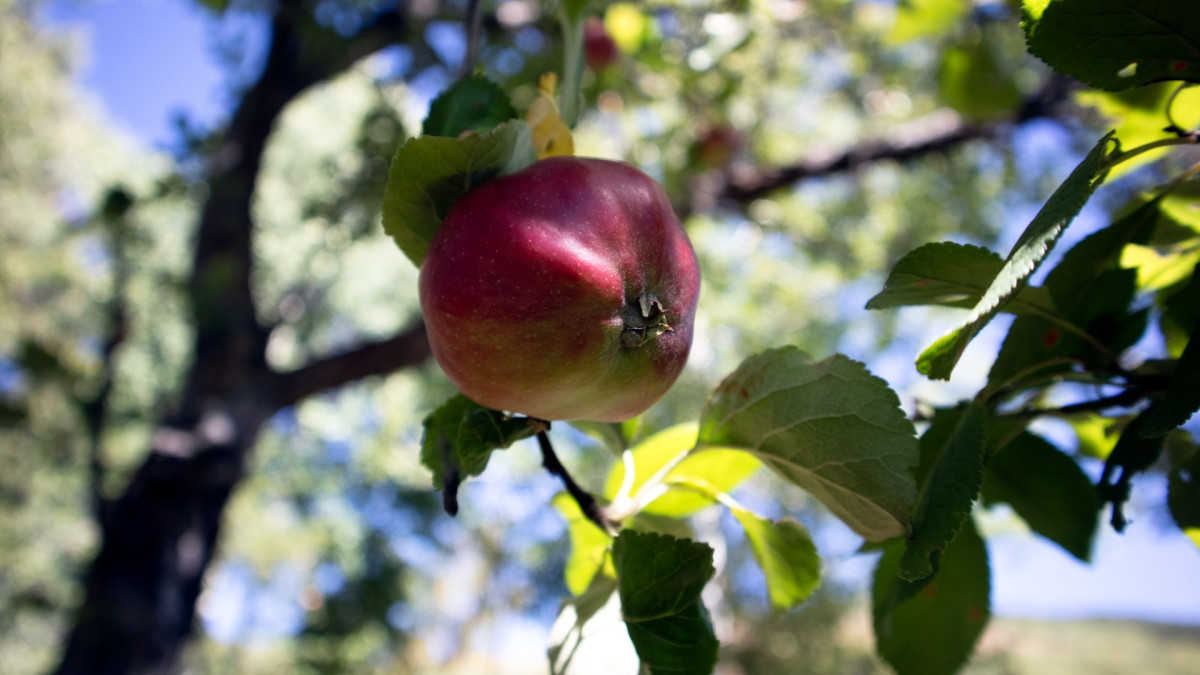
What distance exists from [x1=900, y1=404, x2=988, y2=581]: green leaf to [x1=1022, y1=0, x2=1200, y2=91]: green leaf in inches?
8.1

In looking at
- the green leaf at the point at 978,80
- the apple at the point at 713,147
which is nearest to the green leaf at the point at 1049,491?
the green leaf at the point at 978,80

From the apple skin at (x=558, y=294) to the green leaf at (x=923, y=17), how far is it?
0.99 meters

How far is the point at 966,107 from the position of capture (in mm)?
1444

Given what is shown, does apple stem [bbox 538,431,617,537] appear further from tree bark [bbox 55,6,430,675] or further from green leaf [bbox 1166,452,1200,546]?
tree bark [bbox 55,6,430,675]

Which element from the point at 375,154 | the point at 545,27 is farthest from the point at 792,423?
the point at 545,27

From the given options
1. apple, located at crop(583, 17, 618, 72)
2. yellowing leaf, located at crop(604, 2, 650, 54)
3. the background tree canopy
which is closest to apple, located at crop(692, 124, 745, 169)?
the background tree canopy

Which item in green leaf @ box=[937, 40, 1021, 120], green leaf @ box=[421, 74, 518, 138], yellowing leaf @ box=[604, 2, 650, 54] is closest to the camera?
green leaf @ box=[421, 74, 518, 138]

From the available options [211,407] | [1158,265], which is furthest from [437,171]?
[211,407]

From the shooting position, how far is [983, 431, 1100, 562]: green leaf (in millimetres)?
543

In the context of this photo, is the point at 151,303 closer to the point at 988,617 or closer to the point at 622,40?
the point at 622,40

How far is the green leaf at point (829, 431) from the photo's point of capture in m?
0.41

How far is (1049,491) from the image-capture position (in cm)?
55

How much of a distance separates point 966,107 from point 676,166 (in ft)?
4.51

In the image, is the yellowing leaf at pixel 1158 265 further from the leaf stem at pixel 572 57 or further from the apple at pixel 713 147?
the apple at pixel 713 147
